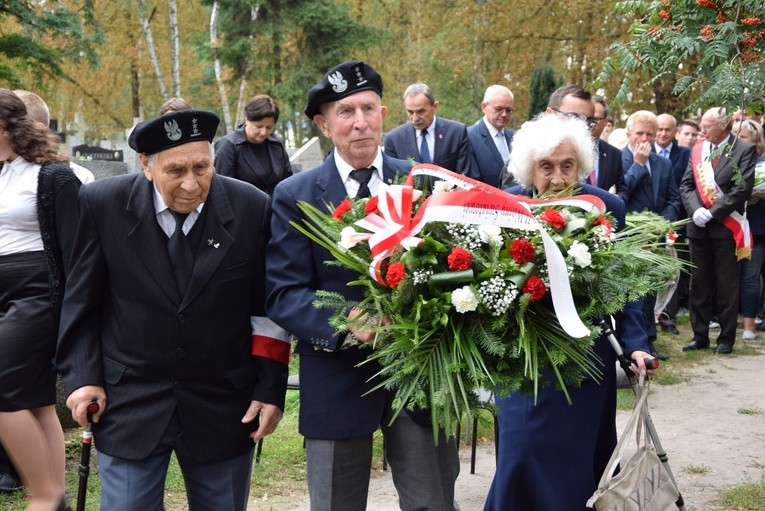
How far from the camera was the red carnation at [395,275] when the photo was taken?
9.83 ft

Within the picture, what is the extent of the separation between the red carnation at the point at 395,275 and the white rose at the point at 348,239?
0.21 meters

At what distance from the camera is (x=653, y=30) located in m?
4.55

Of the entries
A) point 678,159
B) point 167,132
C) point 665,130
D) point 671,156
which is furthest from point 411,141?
point 167,132

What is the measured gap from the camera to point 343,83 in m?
3.52

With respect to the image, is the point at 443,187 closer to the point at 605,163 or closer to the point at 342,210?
the point at 342,210

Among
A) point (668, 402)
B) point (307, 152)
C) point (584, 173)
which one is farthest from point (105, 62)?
point (584, 173)

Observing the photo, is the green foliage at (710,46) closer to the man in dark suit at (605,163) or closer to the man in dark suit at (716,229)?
the man in dark suit at (605,163)

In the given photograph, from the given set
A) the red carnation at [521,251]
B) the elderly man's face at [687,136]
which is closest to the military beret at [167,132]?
the red carnation at [521,251]

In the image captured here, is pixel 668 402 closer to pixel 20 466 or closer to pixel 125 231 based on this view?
pixel 20 466

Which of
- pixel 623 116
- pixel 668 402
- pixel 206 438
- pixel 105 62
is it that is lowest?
pixel 668 402

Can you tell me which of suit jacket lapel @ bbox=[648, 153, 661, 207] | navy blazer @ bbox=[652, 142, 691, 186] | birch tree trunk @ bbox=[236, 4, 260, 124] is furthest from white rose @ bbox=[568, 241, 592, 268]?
birch tree trunk @ bbox=[236, 4, 260, 124]

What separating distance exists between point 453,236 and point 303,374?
2.66 ft

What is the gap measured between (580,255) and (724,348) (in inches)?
302

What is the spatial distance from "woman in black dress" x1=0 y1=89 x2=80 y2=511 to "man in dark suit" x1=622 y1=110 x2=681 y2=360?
5752mm
